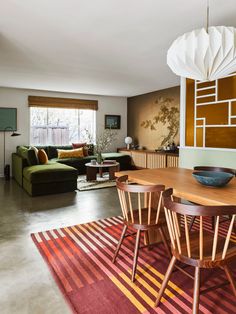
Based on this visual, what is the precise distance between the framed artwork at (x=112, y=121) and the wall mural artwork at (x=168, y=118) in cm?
147

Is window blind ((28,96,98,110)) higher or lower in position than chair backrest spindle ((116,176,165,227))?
higher

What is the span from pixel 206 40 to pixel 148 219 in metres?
1.44

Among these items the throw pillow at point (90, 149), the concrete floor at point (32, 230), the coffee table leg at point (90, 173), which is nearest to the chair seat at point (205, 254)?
the concrete floor at point (32, 230)

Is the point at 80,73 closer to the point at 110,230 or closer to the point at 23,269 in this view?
the point at 110,230

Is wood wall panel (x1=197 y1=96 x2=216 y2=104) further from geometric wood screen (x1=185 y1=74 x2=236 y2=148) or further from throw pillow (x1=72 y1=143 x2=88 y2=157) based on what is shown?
throw pillow (x1=72 y1=143 x2=88 y2=157)

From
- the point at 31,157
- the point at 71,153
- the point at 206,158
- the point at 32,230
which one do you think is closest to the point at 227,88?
the point at 206,158

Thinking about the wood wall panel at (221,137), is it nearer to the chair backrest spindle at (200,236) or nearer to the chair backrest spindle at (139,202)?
the chair backrest spindle at (139,202)

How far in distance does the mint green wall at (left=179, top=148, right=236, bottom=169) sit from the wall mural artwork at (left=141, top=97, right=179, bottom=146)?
2.57 metres

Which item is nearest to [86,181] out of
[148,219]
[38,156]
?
[38,156]

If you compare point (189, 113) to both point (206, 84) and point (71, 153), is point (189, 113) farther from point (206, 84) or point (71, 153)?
point (71, 153)

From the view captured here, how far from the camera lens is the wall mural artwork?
6.48 metres

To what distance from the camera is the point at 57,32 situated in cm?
290

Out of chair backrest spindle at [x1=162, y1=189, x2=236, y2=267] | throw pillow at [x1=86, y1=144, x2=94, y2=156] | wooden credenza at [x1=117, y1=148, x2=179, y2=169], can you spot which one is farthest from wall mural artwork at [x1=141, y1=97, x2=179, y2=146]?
chair backrest spindle at [x1=162, y1=189, x2=236, y2=267]

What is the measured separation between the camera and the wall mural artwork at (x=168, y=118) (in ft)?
21.3
